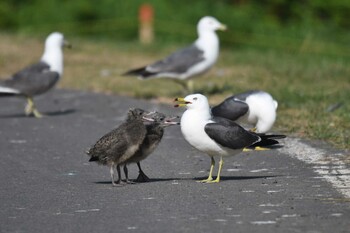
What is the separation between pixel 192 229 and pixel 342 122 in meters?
5.97

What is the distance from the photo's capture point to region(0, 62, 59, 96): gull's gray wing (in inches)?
613

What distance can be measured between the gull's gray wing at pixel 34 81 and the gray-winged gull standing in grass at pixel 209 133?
6607 millimetres

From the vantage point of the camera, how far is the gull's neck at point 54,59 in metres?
16.1

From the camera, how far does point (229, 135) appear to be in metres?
9.15

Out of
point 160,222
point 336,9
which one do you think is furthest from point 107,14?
point 160,222

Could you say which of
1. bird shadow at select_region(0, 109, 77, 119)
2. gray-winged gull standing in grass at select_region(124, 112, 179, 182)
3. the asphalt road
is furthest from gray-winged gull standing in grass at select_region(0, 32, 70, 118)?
gray-winged gull standing in grass at select_region(124, 112, 179, 182)

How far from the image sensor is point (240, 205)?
7.81m

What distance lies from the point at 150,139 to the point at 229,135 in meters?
0.74

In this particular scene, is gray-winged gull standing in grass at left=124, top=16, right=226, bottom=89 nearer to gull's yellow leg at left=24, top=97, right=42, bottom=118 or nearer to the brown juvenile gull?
gull's yellow leg at left=24, top=97, right=42, bottom=118

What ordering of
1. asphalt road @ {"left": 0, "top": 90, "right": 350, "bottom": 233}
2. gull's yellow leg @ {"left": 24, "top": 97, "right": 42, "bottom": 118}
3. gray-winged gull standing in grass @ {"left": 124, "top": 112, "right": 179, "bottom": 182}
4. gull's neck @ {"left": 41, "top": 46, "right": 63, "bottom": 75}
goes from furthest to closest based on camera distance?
1. gull's neck @ {"left": 41, "top": 46, "right": 63, "bottom": 75}
2. gull's yellow leg @ {"left": 24, "top": 97, "right": 42, "bottom": 118}
3. gray-winged gull standing in grass @ {"left": 124, "top": 112, "right": 179, "bottom": 182}
4. asphalt road @ {"left": 0, "top": 90, "right": 350, "bottom": 233}

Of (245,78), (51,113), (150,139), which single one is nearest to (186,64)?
(245,78)

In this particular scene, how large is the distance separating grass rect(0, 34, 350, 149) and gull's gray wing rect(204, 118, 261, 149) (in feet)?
6.16

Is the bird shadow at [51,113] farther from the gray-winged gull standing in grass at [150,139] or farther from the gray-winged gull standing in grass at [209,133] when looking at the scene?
the gray-winged gull standing in grass at [209,133]

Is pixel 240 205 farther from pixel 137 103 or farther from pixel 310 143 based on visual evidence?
pixel 137 103
